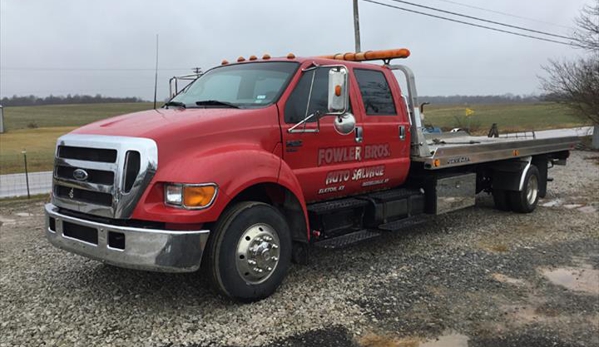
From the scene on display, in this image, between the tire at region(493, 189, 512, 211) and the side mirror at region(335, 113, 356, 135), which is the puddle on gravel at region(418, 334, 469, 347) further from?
the tire at region(493, 189, 512, 211)

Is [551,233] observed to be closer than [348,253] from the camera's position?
Result: No

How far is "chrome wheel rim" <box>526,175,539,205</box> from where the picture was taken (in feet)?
28.0

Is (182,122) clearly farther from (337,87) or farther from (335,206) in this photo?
(335,206)

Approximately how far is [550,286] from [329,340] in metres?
2.49

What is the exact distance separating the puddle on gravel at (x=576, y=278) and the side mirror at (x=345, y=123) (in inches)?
99.3

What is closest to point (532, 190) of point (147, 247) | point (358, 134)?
point (358, 134)

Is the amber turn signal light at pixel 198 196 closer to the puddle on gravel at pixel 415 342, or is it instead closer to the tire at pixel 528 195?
the puddle on gravel at pixel 415 342

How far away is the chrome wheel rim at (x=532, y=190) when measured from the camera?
28.0 ft

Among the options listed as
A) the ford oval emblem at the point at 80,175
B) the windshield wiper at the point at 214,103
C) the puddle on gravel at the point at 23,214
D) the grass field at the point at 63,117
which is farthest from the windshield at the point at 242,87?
the grass field at the point at 63,117

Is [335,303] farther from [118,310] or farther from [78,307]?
[78,307]

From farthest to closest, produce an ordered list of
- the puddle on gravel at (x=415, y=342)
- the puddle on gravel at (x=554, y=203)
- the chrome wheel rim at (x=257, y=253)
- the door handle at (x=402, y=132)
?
→ the puddle on gravel at (x=554, y=203)
the door handle at (x=402, y=132)
the chrome wheel rim at (x=257, y=253)
the puddle on gravel at (x=415, y=342)

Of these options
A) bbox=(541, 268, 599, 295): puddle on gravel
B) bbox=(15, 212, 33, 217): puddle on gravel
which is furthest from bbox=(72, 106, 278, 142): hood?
bbox=(15, 212, 33, 217): puddle on gravel

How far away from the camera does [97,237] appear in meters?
4.17

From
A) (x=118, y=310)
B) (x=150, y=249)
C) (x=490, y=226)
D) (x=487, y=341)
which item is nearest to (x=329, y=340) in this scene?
(x=487, y=341)
